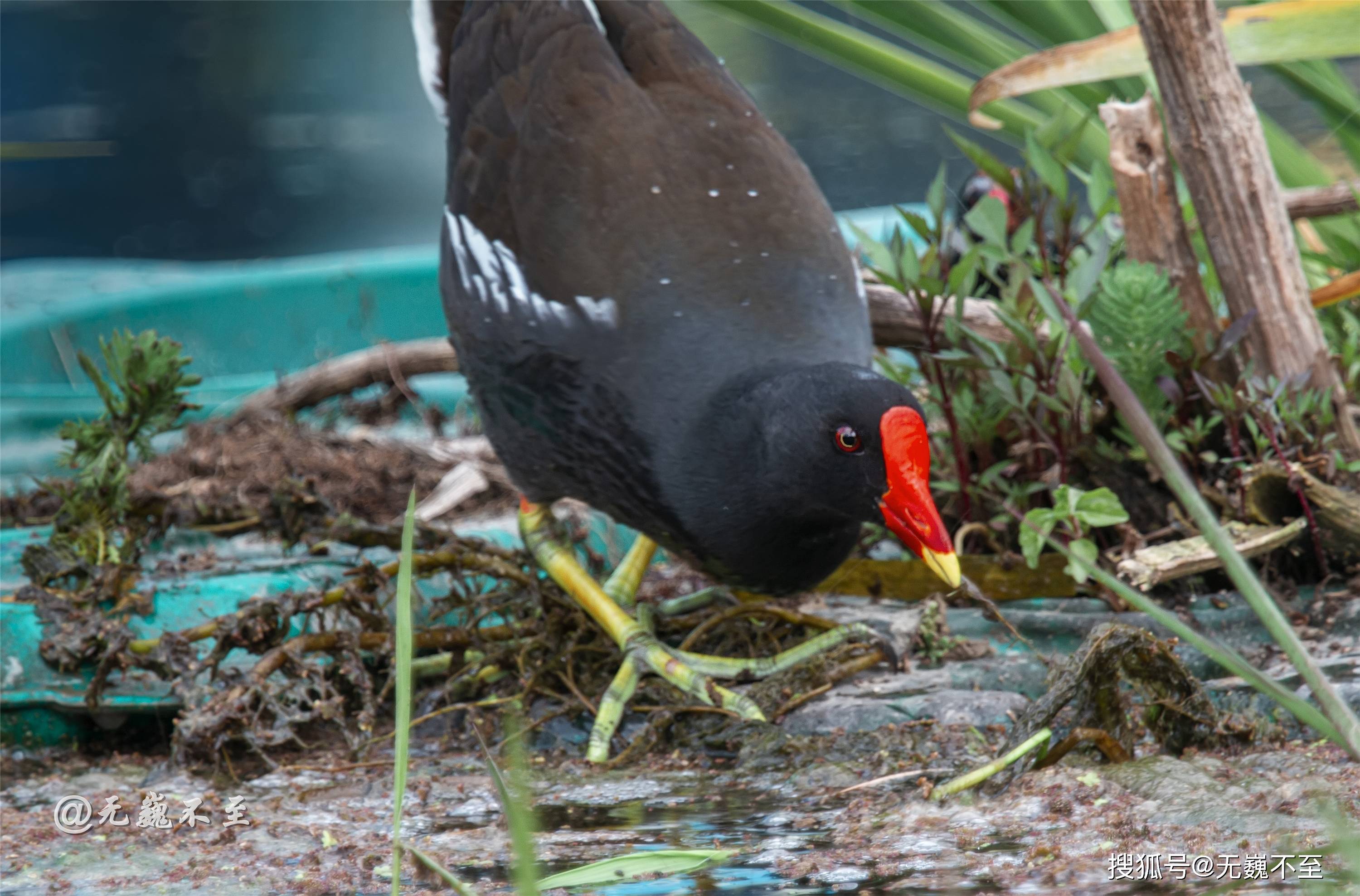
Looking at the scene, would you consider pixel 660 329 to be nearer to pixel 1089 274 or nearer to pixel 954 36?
pixel 1089 274

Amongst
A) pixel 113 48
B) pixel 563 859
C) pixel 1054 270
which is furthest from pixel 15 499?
pixel 113 48

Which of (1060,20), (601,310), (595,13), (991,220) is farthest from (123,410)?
(1060,20)

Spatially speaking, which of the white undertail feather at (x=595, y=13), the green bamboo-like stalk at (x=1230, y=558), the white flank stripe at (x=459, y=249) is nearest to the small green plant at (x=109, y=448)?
the white flank stripe at (x=459, y=249)

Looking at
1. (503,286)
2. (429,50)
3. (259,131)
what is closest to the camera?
(503,286)

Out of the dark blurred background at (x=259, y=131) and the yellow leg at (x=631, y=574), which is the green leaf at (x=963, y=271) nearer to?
the yellow leg at (x=631, y=574)

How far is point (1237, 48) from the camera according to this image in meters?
2.54

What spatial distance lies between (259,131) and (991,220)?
8.82 meters

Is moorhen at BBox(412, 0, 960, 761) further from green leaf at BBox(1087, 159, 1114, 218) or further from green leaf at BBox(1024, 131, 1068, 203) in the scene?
green leaf at BBox(1087, 159, 1114, 218)

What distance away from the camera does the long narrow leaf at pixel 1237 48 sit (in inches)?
95.8

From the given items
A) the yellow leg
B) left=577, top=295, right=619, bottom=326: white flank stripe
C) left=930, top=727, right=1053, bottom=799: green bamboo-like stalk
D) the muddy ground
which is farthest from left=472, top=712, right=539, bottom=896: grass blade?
the yellow leg

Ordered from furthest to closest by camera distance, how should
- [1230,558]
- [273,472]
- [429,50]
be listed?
[273,472], [429,50], [1230,558]

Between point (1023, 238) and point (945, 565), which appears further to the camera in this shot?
point (1023, 238)

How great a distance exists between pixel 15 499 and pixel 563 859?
229 centimetres

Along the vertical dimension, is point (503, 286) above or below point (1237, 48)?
below
